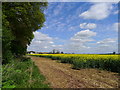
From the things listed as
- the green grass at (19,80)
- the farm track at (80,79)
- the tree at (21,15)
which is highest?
the tree at (21,15)

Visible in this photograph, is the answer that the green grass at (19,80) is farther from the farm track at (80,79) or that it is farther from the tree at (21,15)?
the tree at (21,15)

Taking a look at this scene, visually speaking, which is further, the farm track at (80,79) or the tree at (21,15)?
the tree at (21,15)

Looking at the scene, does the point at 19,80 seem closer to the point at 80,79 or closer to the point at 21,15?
the point at 80,79

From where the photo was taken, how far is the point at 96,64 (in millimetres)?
10773

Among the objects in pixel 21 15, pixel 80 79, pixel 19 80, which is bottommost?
pixel 80 79

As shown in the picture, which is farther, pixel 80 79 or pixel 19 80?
pixel 80 79

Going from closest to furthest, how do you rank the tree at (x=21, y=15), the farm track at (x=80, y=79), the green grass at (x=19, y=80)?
the green grass at (x=19, y=80)
the farm track at (x=80, y=79)
the tree at (x=21, y=15)

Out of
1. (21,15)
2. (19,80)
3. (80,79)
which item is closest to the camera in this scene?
(19,80)

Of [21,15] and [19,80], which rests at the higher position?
[21,15]

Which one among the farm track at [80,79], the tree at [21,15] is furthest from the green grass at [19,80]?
the tree at [21,15]

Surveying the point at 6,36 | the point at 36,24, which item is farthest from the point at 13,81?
the point at 36,24

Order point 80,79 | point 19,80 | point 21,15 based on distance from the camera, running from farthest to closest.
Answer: point 21,15
point 80,79
point 19,80

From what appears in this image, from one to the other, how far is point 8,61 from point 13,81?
4375 millimetres

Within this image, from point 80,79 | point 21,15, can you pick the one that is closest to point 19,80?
point 80,79
